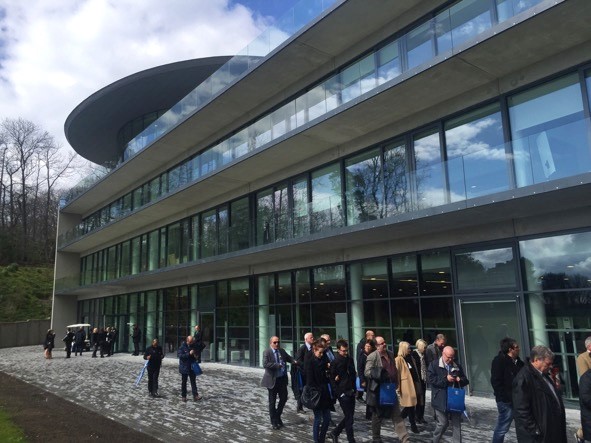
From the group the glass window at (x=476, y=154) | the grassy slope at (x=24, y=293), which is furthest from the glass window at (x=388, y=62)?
the grassy slope at (x=24, y=293)

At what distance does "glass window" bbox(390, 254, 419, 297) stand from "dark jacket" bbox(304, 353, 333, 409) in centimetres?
691

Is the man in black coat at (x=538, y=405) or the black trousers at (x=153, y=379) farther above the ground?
A: the man in black coat at (x=538, y=405)

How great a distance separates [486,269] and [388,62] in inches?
269

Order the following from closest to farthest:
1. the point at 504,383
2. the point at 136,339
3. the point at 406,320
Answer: the point at 504,383 → the point at 406,320 → the point at 136,339

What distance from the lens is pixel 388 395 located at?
289 inches

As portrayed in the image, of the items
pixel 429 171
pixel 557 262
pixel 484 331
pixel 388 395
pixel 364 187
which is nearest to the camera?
pixel 388 395

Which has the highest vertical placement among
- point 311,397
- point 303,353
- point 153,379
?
point 303,353

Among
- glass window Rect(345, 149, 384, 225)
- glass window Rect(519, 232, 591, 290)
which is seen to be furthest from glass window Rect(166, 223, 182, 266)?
glass window Rect(519, 232, 591, 290)

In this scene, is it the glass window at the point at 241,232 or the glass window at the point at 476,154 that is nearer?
the glass window at the point at 476,154

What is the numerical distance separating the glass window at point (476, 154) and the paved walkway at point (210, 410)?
4931 millimetres

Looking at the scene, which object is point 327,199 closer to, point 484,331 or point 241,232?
point 241,232

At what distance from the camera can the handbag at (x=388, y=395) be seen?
734 centimetres

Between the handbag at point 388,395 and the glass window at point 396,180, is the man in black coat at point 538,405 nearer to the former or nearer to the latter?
the handbag at point 388,395

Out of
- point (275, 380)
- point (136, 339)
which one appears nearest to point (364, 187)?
point (275, 380)
